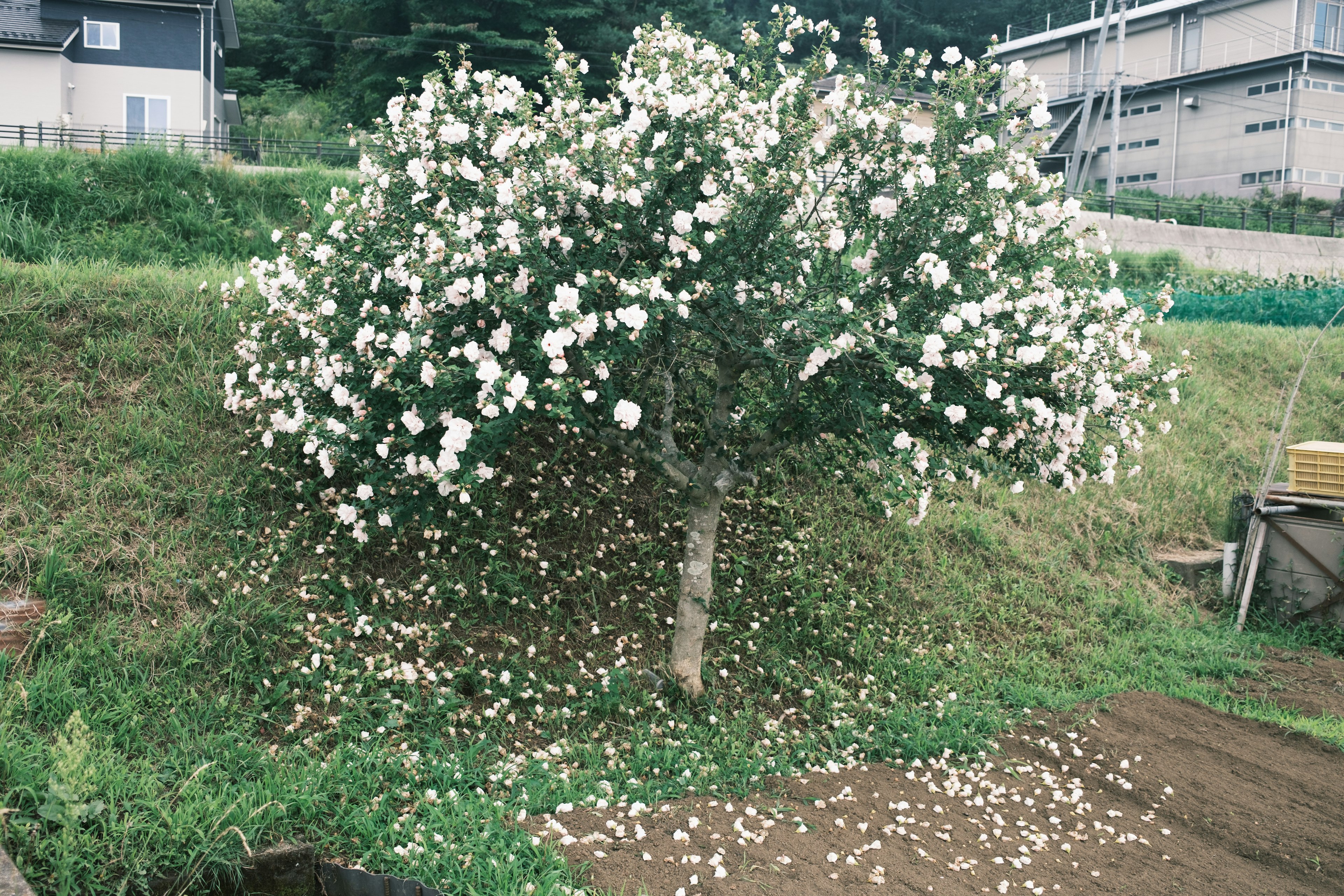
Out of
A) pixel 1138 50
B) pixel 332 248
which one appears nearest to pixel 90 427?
pixel 332 248

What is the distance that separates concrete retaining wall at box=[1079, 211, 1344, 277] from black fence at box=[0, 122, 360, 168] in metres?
14.6

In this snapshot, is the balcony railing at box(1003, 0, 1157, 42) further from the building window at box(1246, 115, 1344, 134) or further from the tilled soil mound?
the tilled soil mound

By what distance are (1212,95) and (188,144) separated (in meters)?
31.8

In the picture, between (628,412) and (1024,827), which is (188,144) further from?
(1024,827)

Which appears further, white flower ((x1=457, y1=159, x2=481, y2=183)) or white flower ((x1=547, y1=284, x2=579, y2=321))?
white flower ((x1=457, y1=159, x2=481, y2=183))

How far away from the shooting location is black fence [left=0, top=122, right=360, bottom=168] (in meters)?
11.2

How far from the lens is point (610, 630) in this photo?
5602 millimetres

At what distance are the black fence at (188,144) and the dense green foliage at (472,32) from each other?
11.8 ft

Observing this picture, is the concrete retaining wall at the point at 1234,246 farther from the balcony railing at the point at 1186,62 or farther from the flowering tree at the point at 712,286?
the flowering tree at the point at 712,286

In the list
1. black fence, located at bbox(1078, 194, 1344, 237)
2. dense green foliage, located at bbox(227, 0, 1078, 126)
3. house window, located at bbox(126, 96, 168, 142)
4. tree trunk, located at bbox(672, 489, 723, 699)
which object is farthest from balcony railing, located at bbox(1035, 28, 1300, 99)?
tree trunk, located at bbox(672, 489, 723, 699)

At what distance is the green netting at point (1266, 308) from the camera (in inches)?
560

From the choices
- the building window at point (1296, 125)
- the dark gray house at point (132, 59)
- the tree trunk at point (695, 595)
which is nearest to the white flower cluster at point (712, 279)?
the tree trunk at point (695, 595)

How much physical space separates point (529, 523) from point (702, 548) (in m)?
1.45

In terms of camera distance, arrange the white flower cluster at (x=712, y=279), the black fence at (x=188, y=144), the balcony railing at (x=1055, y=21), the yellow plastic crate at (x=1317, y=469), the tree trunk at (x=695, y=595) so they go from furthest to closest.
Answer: the balcony railing at (x=1055, y=21) → the black fence at (x=188, y=144) → the yellow plastic crate at (x=1317, y=469) → the tree trunk at (x=695, y=595) → the white flower cluster at (x=712, y=279)
